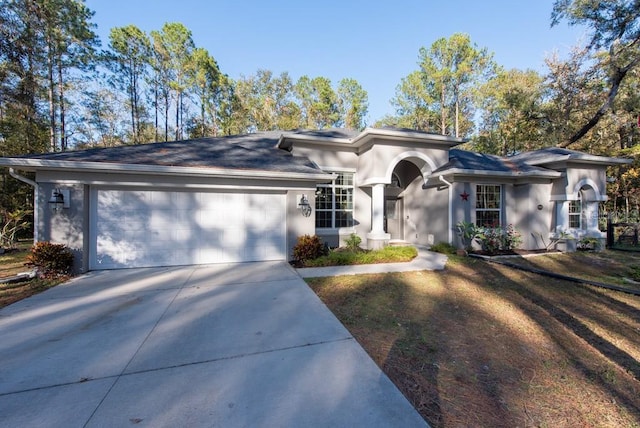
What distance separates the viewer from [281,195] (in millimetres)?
8422

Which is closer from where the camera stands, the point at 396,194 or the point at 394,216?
the point at 396,194

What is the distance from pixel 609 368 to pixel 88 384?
5738 millimetres

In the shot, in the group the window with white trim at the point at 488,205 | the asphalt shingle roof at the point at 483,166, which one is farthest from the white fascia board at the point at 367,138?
the window with white trim at the point at 488,205

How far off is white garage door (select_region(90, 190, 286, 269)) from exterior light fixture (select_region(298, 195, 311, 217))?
1.96ft

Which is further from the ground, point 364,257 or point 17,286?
point 364,257

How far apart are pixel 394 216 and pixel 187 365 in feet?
36.5

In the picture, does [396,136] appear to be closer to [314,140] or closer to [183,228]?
[314,140]

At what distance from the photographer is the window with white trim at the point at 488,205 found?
10491 millimetres

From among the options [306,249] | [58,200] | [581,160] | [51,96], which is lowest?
[306,249]

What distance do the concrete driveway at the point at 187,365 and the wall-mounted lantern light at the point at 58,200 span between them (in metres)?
2.56

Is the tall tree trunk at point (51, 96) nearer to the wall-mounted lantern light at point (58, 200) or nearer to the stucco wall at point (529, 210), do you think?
the wall-mounted lantern light at point (58, 200)

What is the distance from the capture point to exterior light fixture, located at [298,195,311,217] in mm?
8289

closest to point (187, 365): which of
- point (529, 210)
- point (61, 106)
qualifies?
point (529, 210)

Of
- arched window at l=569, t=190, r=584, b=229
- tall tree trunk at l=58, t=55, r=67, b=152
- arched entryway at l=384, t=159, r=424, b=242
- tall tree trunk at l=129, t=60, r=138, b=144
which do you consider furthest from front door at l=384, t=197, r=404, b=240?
tall tree trunk at l=129, t=60, r=138, b=144
